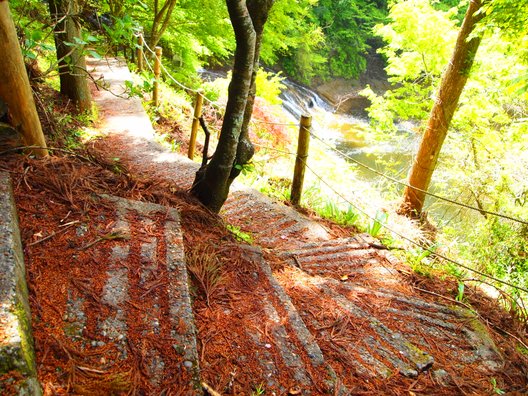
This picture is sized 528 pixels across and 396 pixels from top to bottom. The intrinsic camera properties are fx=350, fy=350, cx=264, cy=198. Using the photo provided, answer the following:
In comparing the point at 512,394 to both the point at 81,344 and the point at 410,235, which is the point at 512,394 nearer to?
the point at 81,344

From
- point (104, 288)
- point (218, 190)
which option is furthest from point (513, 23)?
point (104, 288)

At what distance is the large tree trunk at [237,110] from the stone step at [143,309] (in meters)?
1.22

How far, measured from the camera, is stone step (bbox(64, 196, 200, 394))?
152 cm

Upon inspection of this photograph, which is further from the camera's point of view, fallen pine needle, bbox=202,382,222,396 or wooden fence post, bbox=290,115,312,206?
wooden fence post, bbox=290,115,312,206

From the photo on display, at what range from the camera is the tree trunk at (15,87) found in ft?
7.73

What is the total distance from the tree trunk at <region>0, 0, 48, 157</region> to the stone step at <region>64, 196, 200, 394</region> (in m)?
1.02

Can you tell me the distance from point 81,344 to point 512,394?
2.41m

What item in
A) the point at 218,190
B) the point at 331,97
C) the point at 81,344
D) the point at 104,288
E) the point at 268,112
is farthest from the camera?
the point at 331,97

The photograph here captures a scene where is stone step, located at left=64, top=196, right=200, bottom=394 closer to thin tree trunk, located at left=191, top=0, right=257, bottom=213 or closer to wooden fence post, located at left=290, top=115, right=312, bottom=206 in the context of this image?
thin tree trunk, located at left=191, top=0, right=257, bottom=213

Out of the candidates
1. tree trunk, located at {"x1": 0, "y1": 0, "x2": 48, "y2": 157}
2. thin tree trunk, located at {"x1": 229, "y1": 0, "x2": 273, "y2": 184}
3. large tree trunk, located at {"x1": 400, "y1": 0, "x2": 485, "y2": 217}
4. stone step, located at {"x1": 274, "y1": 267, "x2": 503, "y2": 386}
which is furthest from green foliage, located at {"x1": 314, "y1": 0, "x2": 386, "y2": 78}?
tree trunk, located at {"x1": 0, "y1": 0, "x2": 48, "y2": 157}

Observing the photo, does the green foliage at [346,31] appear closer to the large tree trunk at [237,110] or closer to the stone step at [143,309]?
the large tree trunk at [237,110]

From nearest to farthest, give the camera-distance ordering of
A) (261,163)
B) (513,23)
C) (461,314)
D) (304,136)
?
1. (461,314)
2. (513,23)
3. (304,136)
4. (261,163)

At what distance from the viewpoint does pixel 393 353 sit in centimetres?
229

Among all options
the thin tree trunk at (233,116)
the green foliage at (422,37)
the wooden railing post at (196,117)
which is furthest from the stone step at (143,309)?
the green foliage at (422,37)
